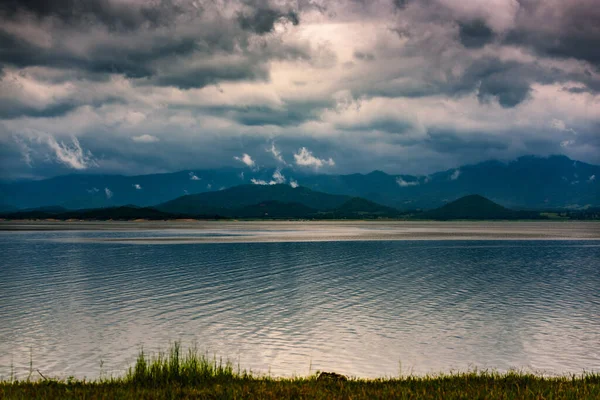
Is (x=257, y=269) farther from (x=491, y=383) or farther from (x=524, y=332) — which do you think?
(x=491, y=383)

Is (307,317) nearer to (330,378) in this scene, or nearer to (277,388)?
(330,378)

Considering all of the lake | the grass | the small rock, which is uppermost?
the grass

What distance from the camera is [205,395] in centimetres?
1911

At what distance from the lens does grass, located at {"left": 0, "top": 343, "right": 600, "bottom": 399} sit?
18922mm

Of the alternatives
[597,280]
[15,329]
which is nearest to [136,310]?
[15,329]

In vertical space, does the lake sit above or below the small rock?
below

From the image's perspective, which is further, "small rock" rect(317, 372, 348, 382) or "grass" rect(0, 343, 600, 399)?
"small rock" rect(317, 372, 348, 382)

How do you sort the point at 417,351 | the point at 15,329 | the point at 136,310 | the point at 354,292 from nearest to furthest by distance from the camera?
the point at 417,351
the point at 15,329
the point at 136,310
the point at 354,292

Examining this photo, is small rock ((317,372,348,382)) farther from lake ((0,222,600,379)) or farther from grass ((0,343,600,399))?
lake ((0,222,600,379))

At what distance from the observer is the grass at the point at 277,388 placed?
18922 millimetres

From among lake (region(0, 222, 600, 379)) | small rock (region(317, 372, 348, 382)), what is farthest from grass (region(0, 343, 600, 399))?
lake (region(0, 222, 600, 379))

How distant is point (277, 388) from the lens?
65.9 feet

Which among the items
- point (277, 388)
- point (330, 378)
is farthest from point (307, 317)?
point (277, 388)

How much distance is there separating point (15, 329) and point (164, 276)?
100 ft
